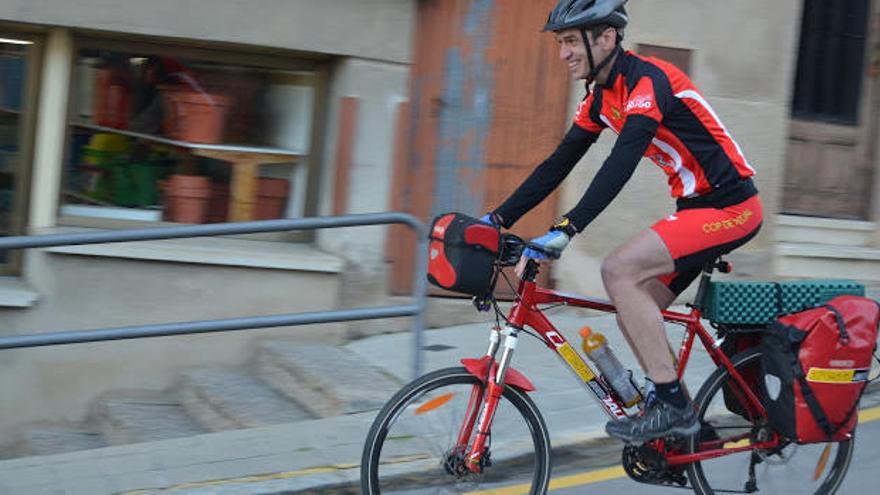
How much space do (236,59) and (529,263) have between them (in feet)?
14.0

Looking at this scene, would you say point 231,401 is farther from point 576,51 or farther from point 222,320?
point 576,51

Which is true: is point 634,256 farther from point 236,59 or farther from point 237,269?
point 236,59

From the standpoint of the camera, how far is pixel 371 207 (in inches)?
320

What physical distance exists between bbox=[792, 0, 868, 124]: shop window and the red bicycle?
213 inches

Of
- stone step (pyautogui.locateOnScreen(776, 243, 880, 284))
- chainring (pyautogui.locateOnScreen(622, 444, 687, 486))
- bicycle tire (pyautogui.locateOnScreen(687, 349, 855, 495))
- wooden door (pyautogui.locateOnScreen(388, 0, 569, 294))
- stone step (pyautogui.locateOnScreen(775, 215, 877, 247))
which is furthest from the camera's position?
stone step (pyautogui.locateOnScreen(775, 215, 877, 247))

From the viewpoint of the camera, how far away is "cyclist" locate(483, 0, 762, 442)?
14.4 feet

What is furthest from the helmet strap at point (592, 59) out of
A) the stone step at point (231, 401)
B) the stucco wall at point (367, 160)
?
the stucco wall at point (367, 160)

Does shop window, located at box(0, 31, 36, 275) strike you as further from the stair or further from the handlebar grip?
the handlebar grip

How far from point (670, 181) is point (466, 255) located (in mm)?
974

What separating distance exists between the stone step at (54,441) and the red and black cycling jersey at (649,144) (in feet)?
11.7

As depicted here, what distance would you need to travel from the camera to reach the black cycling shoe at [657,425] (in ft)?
15.1

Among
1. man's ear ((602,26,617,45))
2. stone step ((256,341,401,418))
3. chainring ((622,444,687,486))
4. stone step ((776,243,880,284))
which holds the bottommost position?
stone step ((256,341,401,418))

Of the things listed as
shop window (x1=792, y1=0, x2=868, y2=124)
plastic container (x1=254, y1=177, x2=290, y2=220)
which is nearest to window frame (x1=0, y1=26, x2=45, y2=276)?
plastic container (x1=254, y1=177, x2=290, y2=220)

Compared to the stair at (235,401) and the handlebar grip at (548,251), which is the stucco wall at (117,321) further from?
the handlebar grip at (548,251)
